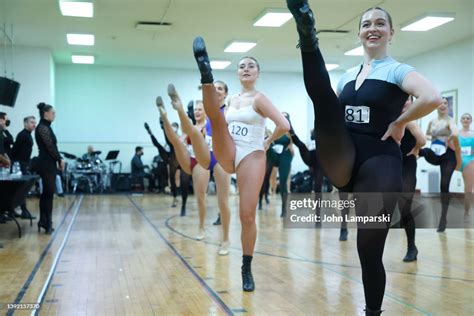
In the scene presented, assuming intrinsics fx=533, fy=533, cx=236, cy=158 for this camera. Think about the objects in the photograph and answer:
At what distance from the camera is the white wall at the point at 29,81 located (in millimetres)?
13672

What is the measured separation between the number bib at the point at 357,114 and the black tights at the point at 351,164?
3.1 inches

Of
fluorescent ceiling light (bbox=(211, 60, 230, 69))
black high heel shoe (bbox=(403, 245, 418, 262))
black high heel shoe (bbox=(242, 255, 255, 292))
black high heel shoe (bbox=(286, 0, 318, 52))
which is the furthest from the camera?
fluorescent ceiling light (bbox=(211, 60, 230, 69))

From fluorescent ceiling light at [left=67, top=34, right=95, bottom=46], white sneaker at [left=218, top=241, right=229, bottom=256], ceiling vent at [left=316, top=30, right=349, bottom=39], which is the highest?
ceiling vent at [left=316, top=30, right=349, bottom=39]

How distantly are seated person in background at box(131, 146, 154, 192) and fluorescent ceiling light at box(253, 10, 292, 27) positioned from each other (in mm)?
6448

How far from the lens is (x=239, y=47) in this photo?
13773 millimetres

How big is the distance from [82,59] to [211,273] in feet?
41.1

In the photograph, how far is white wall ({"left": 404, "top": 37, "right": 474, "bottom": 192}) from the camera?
12.8 metres

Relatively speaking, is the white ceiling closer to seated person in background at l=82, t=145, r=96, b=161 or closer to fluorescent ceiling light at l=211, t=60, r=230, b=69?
fluorescent ceiling light at l=211, t=60, r=230, b=69

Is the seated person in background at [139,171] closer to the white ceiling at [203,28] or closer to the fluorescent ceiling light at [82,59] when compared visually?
the white ceiling at [203,28]

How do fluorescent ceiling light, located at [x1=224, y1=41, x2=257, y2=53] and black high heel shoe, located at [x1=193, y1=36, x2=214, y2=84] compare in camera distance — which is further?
fluorescent ceiling light, located at [x1=224, y1=41, x2=257, y2=53]

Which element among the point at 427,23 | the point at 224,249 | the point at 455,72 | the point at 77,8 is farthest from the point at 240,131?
the point at 455,72

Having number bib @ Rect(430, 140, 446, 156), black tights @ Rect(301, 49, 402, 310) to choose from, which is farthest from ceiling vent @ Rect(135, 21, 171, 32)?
black tights @ Rect(301, 49, 402, 310)

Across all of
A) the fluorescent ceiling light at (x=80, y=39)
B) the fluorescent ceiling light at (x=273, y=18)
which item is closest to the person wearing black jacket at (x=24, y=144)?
the fluorescent ceiling light at (x=80, y=39)

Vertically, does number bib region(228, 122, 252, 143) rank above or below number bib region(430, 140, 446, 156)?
below
